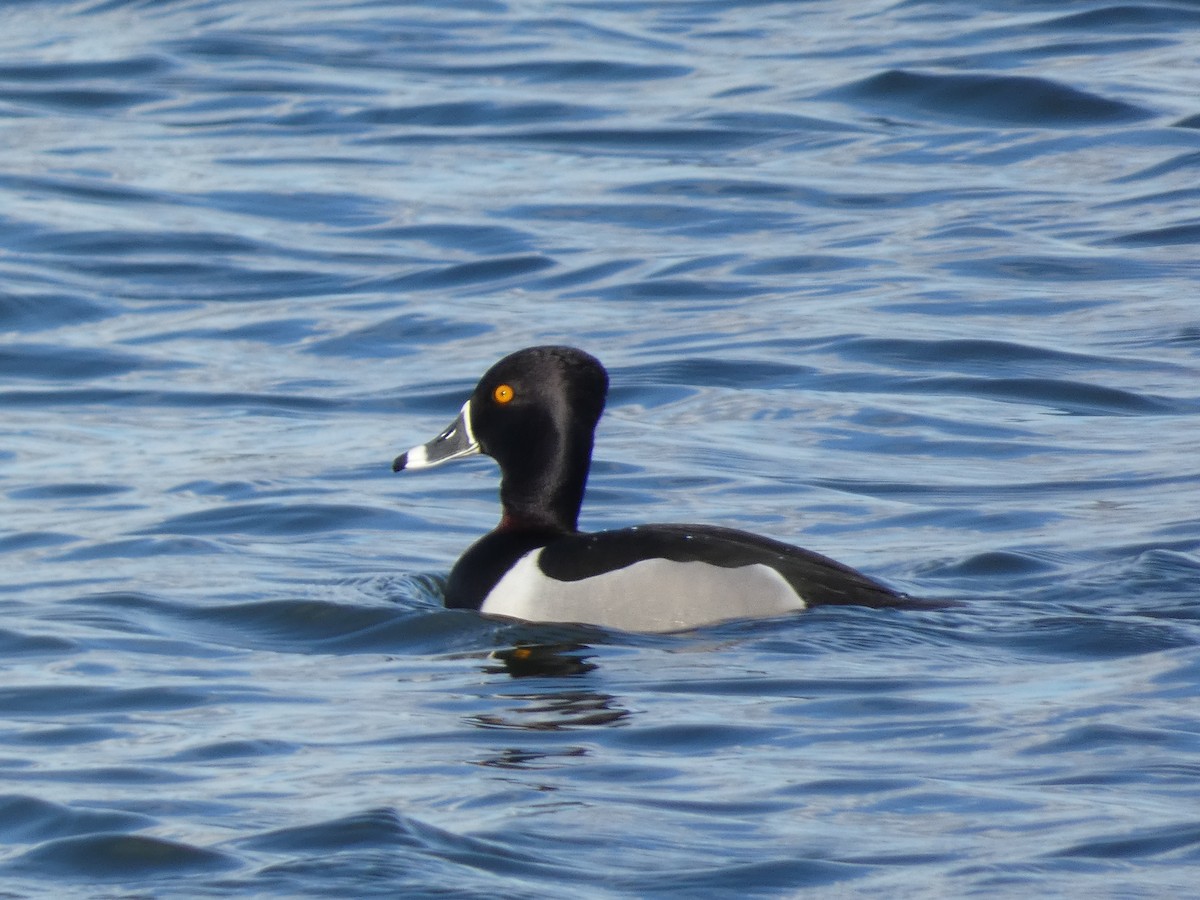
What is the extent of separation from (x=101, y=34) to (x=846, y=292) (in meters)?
10.8

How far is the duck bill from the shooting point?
874cm

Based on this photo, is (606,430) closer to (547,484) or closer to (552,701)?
(547,484)

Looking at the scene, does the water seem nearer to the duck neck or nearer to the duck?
the duck

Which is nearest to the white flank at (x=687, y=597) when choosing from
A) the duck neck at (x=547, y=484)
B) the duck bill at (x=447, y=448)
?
the duck neck at (x=547, y=484)

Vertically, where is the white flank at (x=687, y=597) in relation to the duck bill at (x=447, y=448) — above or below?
below

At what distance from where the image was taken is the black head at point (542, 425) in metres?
8.45

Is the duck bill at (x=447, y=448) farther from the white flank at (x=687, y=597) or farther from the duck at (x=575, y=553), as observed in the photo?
the white flank at (x=687, y=597)

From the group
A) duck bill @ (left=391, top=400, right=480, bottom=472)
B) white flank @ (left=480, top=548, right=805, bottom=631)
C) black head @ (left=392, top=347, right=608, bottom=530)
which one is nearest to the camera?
white flank @ (left=480, top=548, right=805, bottom=631)

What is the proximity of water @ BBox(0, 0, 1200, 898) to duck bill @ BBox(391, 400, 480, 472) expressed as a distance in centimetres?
39

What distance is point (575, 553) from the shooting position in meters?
7.98

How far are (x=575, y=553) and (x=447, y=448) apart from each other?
1.02 metres

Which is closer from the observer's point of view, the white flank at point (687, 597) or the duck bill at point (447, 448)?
the white flank at point (687, 597)

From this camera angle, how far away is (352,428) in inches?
439

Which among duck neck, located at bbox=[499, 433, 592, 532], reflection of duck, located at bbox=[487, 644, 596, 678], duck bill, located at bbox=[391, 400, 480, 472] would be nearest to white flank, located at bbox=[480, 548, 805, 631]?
reflection of duck, located at bbox=[487, 644, 596, 678]
